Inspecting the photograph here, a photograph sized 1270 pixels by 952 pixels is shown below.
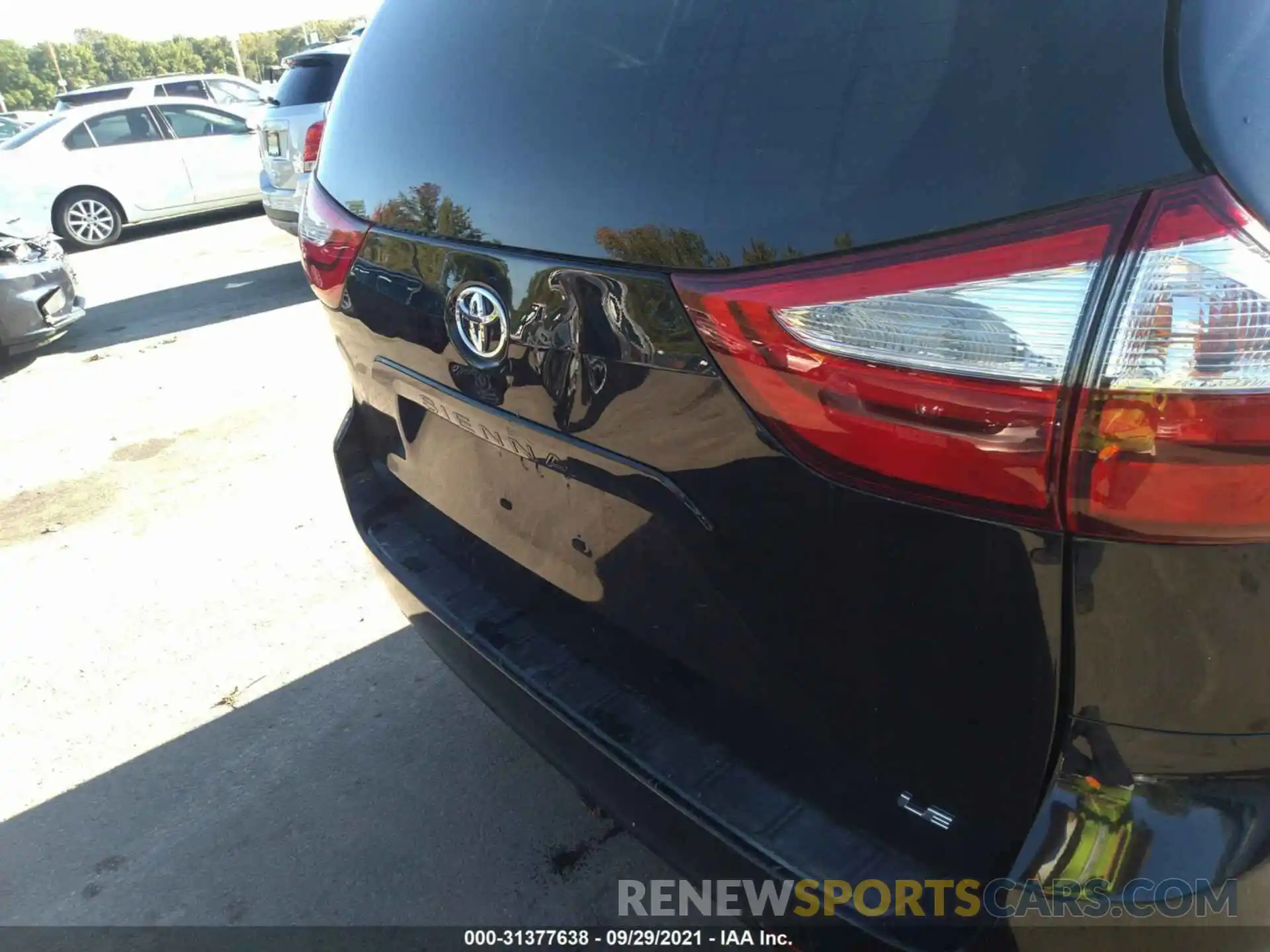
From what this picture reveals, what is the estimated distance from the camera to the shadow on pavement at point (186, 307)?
7434 mm

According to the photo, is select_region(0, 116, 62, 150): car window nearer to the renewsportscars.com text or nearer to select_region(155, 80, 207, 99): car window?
select_region(155, 80, 207, 99): car window

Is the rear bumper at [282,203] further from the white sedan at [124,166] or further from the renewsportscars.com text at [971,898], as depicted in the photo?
the renewsportscars.com text at [971,898]

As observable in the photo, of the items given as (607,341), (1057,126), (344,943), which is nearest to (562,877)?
(344,943)

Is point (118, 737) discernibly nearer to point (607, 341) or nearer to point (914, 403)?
point (607, 341)

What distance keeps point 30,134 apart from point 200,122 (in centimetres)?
187

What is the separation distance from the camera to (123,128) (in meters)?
11.3

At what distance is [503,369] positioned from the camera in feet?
5.17

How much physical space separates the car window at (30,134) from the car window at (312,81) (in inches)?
209

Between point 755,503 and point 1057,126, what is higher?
point 1057,126

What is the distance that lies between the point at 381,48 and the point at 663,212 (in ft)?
3.77

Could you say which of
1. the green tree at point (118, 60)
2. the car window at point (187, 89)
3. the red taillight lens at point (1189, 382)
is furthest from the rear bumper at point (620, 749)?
the green tree at point (118, 60)

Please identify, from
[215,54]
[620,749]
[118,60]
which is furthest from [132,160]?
[215,54]

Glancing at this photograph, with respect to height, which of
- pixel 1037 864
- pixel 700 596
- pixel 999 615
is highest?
pixel 999 615

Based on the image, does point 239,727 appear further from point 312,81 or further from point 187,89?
point 187,89
